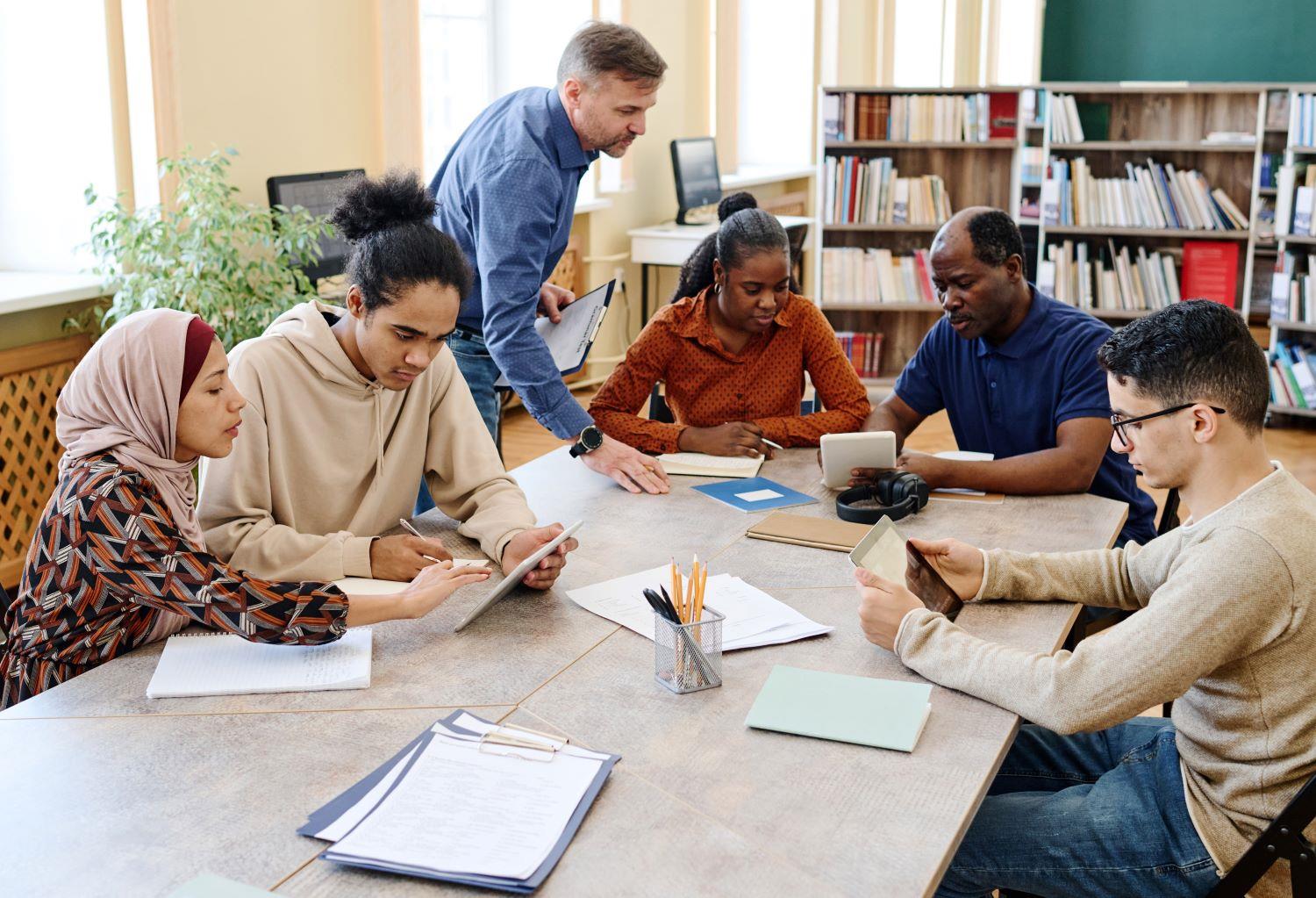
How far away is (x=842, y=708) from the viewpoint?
1639 mm

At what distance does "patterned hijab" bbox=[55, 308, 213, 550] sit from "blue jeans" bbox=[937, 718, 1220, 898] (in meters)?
Answer: 1.16

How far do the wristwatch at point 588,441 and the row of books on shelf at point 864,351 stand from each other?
4.06 metres

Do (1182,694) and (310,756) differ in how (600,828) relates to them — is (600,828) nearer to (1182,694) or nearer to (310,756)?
(310,756)

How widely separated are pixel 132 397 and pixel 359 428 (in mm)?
535

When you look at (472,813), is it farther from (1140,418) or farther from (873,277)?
(873,277)

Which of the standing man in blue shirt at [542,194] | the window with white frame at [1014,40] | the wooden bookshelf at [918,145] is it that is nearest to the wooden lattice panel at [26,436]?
the standing man in blue shirt at [542,194]

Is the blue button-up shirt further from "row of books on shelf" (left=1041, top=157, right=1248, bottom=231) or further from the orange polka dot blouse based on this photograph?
"row of books on shelf" (left=1041, top=157, right=1248, bottom=231)

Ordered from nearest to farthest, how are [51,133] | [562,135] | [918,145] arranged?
[562,135] < [51,133] < [918,145]

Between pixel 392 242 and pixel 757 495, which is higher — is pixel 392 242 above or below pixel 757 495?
above

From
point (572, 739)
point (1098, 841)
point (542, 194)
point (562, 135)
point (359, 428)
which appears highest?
point (562, 135)

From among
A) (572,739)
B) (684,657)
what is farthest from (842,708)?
(572,739)

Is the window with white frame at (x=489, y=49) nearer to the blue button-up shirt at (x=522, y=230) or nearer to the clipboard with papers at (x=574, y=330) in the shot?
the clipboard with papers at (x=574, y=330)

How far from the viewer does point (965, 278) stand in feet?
9.32

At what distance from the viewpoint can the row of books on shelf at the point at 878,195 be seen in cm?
641
